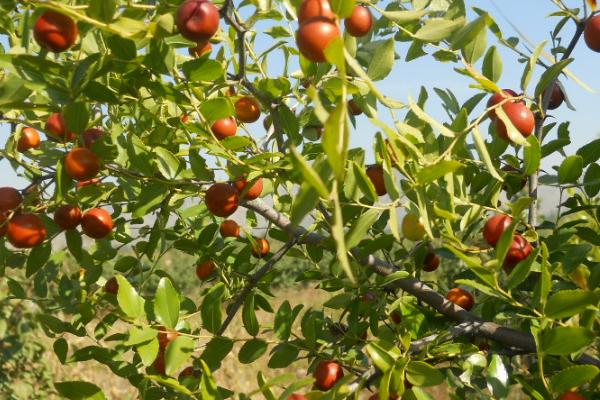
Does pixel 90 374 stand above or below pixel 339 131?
below

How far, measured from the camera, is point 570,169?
52.9 inches

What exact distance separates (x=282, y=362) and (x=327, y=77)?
2.09 feet

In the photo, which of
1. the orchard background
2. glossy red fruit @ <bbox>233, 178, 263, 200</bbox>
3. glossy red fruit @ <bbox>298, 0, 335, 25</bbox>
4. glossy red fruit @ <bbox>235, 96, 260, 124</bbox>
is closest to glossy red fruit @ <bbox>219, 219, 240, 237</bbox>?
the orchard background

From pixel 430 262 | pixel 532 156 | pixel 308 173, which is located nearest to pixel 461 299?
pixel 430 262

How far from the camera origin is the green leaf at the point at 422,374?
1.11 meters

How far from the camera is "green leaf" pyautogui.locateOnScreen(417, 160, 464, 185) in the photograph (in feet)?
3.04

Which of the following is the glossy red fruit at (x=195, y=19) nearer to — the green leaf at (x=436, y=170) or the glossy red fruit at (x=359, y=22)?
the glossy red fruit at (x=359, y=22)

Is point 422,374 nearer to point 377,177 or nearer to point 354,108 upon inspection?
point 377,177

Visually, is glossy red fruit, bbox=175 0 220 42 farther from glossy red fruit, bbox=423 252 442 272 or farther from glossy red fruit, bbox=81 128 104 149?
glossy red fruit, bbox=423 252 442 272

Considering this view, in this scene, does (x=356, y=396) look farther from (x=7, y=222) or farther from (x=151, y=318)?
(x=7, y=222)

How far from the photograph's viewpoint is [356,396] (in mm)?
1054

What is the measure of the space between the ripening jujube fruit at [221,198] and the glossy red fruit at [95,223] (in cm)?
28

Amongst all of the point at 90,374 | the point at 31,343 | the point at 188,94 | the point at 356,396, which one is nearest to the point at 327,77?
the point at 188,94

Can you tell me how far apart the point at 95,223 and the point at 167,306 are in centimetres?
32
